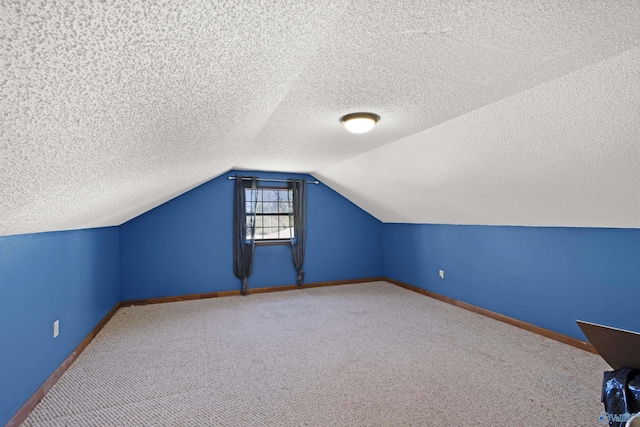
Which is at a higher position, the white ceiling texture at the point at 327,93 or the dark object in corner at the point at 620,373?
the white ceiling texture at the point at 327,93

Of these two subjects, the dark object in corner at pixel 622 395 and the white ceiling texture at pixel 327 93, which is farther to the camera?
the dark object in corner at pixel 622 395

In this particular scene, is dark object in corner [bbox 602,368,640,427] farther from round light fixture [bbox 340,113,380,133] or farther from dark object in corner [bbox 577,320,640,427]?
round light fixture [bbox 340,113,380,133]

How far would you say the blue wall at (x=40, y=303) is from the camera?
1814 millimetres

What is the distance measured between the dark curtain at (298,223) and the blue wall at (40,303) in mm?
2783

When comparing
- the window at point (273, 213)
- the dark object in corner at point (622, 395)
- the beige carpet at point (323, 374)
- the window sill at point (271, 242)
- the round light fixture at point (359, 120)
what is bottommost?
the beige carpet at point (323, 374)

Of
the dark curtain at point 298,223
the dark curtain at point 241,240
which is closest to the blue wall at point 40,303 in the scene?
the dark curtain at point 241,240

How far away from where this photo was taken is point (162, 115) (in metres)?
1.32

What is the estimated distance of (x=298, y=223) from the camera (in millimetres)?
5426

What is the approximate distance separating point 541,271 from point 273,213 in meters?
3.74

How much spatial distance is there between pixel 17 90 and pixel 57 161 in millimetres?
606

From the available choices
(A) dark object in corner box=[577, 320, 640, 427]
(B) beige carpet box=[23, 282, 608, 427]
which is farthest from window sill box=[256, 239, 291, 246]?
(A) dark object in corner box=[577, 320, 640, 427]

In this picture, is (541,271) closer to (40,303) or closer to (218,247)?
Answer: (218,247)

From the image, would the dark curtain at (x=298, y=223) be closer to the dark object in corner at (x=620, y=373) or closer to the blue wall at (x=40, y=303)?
the blue wall at (x=40, y=303)

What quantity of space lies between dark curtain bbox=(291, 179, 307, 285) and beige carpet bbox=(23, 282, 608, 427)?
1.51m
